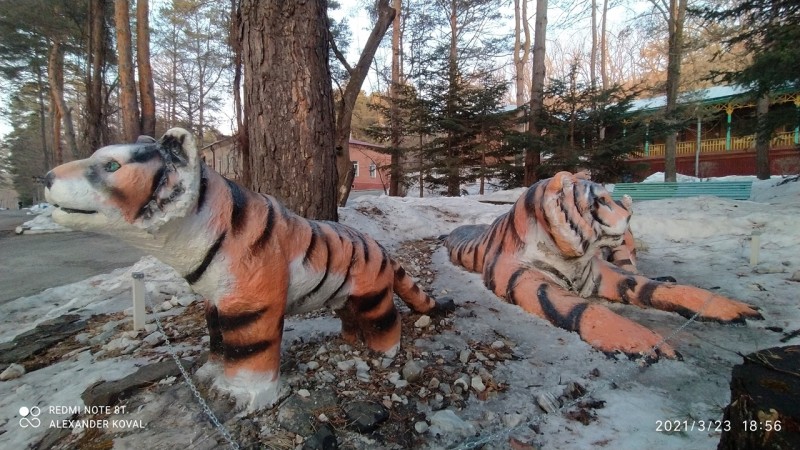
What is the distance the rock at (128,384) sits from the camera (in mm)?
1852

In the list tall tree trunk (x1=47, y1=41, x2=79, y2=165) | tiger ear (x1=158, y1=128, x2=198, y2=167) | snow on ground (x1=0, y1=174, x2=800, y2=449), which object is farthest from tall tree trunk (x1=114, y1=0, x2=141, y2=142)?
tiger ear (x1=158, y1=128, x2=198, y2=167)

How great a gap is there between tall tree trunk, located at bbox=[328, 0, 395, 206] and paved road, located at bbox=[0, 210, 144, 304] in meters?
3.32

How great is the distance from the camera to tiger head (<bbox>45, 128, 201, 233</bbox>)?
4.50 feet

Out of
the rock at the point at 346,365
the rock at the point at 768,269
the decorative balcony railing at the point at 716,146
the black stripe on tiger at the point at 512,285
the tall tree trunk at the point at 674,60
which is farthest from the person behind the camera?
the decorative balcony railing at the point at 716,146

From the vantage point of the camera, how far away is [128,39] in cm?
923

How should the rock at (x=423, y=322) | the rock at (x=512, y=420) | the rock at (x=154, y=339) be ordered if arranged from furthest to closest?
1. the rock at (x=423, y=322)
2. the rock at (x=154, y=339)
3. the rock at (x=512, y=420)

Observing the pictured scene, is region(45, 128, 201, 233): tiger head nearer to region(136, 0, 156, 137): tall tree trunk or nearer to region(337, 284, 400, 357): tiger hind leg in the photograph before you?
region(337, 284, 400, 357): tiger hind leg

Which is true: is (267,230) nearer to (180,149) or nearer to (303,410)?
(180,149)

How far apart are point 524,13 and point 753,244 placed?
17.7 meters

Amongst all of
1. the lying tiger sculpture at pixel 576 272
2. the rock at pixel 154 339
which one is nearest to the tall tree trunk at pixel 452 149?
the lying tiger sculpture at pixel 576 272

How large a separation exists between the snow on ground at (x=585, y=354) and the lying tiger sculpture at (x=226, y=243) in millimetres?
505

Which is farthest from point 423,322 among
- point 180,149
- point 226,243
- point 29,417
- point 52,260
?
point 52,260

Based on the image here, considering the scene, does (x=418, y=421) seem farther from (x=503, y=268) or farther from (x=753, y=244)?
(x=753, y=244)

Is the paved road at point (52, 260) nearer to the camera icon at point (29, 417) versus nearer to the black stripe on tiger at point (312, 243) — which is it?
the camera icon at point (29, 417)
